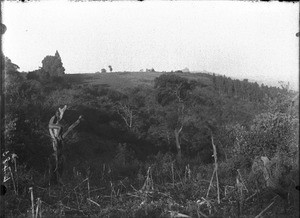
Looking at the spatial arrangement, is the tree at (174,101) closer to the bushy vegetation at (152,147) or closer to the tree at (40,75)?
the bushy vegetation at (152,147)

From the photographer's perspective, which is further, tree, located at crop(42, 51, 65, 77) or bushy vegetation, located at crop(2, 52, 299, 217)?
tree, located at crop(42, 51, 65, 77)

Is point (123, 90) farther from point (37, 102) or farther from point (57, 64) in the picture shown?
point (37, 102)

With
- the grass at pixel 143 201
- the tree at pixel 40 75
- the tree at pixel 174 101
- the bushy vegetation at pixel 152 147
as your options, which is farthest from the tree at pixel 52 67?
the grass at pixel 143 201

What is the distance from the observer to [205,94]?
26.1m

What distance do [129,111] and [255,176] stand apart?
16120 millimetres

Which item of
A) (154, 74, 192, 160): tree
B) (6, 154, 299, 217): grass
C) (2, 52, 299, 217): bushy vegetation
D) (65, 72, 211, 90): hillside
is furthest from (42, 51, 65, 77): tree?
(6, 154, 299, 217): grass

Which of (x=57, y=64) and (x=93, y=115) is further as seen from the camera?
(x=93, y=115)

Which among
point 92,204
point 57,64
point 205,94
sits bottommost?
point 92,204

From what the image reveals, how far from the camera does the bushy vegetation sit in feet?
34.2

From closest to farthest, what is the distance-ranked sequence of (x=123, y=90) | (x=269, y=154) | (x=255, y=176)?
(x=255, y=176) → (x=269, y=154) → (x=123, y=90)

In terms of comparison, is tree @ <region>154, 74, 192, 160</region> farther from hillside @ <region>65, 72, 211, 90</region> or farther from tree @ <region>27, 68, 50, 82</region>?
tree @ <region>27, 68, 50, 82</region>

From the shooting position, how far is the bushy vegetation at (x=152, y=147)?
10.4 meters

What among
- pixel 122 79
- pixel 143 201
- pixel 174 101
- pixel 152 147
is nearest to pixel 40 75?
pixel 122 79

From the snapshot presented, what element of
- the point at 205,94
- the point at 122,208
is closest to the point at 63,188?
the point at 122,208
